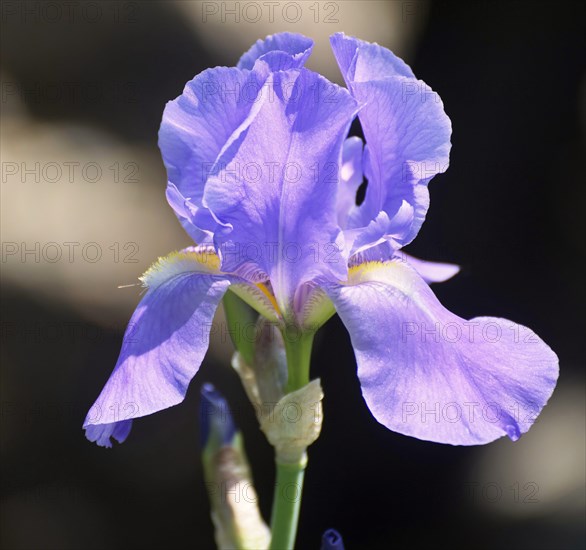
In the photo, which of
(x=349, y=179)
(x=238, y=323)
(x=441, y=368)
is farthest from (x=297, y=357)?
(x=349, y=179)

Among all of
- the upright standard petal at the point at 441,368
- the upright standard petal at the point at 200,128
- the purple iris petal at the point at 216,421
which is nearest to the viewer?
the upright standard petal at the point at 441,368

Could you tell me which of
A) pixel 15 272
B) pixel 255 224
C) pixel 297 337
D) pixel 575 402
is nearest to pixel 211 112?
pixel 255 224

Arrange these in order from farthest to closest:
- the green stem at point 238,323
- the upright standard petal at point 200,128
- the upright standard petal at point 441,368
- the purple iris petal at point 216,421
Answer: the purple iris petal at point 216,421 → the green stem at point 238,323 → the upright standard petal at point 200,128 → the upright standard petal at point 441,368

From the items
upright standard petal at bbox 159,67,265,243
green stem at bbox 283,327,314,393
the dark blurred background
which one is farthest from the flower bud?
the dark blurred background

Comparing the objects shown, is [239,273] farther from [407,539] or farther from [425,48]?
[425,48]

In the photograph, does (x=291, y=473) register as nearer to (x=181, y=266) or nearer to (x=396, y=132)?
(x=181, y=266)

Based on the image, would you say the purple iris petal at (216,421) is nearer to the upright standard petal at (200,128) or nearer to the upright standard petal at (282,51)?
the upright standard petal at (200,128)

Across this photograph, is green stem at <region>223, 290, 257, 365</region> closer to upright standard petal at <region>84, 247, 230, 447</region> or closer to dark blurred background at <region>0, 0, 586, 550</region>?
upright standard petal at <region>84, 247, 230, 447</region>

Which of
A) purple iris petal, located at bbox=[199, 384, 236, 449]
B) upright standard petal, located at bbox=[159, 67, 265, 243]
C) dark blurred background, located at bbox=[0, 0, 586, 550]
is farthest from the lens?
dark blurred background, located at bbox=[0, 0, 586, 550]

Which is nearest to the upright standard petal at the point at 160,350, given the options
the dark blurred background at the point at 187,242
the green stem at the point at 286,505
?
the green stem at the point at 286,505
